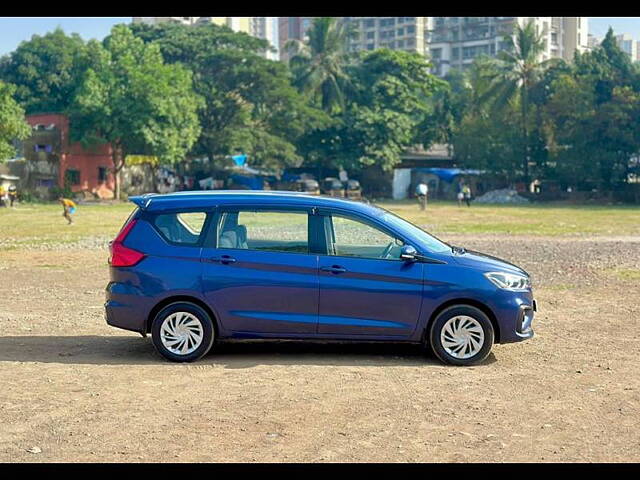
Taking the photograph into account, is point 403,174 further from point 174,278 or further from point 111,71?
point 174,278

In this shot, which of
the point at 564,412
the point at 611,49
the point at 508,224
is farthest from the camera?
the point at 611,49

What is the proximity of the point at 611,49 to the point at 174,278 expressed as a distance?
2396 inches

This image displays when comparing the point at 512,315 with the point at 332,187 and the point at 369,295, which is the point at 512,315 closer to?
the point at 369,295

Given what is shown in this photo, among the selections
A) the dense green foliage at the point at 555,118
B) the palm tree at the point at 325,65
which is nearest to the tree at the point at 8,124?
the palm tree at the point at 325,65

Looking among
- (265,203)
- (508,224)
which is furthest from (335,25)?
(265,203)

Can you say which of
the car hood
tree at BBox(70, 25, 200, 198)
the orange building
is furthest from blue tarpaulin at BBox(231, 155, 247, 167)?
the car hood

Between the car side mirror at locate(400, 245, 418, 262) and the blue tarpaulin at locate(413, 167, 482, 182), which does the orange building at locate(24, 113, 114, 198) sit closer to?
the blue tarpaulin at locate(413, 167, 482, 182)

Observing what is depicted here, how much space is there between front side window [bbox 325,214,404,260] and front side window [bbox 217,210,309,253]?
0.28 m

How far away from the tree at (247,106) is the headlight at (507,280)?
177ft

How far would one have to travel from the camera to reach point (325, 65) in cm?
7094

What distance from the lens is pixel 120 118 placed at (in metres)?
56.8

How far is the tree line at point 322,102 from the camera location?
58.4 m

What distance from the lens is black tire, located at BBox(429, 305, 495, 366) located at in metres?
9.46
